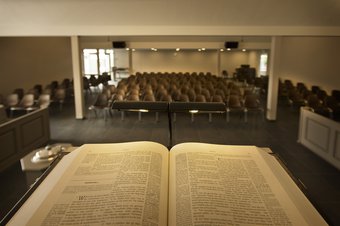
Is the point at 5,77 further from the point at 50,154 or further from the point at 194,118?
the point at 50,154

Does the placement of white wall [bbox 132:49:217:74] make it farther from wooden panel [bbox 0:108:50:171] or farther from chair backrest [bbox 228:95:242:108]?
wooden panel [bbox 0:108:50:171]

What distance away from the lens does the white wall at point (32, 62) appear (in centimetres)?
1232

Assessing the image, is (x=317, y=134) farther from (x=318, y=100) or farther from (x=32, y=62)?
(x=32, y=62)

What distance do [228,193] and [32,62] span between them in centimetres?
1397

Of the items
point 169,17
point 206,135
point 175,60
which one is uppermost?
point 169,17

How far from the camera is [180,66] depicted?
22562mm

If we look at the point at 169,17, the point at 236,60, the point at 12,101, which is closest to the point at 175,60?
the point at 236,60

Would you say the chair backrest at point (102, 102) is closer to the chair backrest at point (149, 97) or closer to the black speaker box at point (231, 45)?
the chair backrest at point (149, 97)

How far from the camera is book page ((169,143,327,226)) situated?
1270 mm

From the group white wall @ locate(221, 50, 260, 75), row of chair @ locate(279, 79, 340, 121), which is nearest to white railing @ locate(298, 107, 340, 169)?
row of chair @ locate(279, 79, 340, 121)

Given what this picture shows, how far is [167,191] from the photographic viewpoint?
149cm

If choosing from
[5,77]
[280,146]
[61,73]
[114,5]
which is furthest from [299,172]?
[61,73]

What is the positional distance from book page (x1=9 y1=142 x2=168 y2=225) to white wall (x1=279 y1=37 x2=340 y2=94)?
38.1 ft

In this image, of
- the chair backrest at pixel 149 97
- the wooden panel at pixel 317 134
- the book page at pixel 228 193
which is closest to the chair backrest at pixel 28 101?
the chair backrest at pixel 149 97
